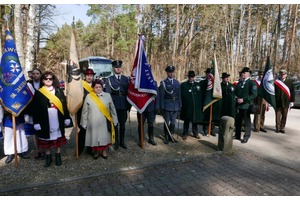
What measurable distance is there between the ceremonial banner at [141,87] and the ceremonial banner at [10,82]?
240 cm

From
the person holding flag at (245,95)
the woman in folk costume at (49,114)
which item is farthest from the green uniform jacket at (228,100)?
the woman in folk costume at (49,114)

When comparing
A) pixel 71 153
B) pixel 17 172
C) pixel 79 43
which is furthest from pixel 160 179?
pixel 79 43

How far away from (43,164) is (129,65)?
19386 mm

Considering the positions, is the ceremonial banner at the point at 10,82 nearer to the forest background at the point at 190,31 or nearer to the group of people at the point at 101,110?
the group of people at the point at 101,110

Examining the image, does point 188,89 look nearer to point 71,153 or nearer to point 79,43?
point 71,153

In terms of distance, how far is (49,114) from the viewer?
4.25 metres

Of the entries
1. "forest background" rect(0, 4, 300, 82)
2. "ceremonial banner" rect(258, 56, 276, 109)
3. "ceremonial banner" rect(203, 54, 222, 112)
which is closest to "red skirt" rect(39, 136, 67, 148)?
"ceremonial banner" rect(203, 54, 222, 112)

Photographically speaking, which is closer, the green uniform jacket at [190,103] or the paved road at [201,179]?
the paved road at [201,179]

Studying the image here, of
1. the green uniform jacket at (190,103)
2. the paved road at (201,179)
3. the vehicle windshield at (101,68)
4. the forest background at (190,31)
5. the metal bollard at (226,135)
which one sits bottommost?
the paved road at (201,179)

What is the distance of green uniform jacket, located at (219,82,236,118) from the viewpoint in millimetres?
6434

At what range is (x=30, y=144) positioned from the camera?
5.73m

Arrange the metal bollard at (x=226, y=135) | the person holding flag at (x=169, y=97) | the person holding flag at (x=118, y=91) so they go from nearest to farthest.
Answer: the metal bollard at (x=226, y=135) → the person holding flag at (x=118, y=91) → the person holding flag at (x=169, y=97)

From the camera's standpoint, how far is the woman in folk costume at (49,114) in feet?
13.7

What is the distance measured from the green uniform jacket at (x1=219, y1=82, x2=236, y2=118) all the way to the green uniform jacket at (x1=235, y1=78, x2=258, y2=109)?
0.65 ft
